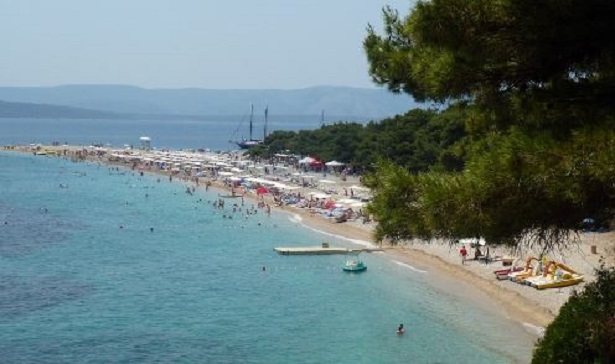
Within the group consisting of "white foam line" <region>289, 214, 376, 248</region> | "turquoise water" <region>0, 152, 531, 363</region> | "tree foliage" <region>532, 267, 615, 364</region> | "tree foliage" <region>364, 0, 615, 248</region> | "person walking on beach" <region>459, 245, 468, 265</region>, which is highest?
"tree foliage" <region>364, 0, 615, 248</region>

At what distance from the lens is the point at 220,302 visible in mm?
26391

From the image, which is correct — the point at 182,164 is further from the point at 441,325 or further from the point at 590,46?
the point at 590,46

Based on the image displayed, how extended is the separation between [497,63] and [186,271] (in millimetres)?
26782

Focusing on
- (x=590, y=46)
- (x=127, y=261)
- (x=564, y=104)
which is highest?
(x=590, y=46)

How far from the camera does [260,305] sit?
25938mm

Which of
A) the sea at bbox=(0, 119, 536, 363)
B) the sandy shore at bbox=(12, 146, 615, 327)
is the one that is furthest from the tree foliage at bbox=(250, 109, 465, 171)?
the sea at bbox=(0, 119, 536, 363)

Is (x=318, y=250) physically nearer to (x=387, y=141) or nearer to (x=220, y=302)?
(x=220, y=302)

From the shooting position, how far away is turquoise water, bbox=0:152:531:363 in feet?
66.9

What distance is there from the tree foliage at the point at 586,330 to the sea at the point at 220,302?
13134mm

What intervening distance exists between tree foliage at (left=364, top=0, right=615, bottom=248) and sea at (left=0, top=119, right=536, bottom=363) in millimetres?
13761

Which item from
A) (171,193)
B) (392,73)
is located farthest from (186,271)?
(171,193)

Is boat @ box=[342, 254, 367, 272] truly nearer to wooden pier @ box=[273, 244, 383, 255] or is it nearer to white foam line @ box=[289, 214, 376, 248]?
white foam line @ box=[289, 214, 376, 248]

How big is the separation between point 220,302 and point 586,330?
20.8 metres

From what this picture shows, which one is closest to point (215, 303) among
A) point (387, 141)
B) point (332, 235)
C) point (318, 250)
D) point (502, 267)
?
point (318, 250)
